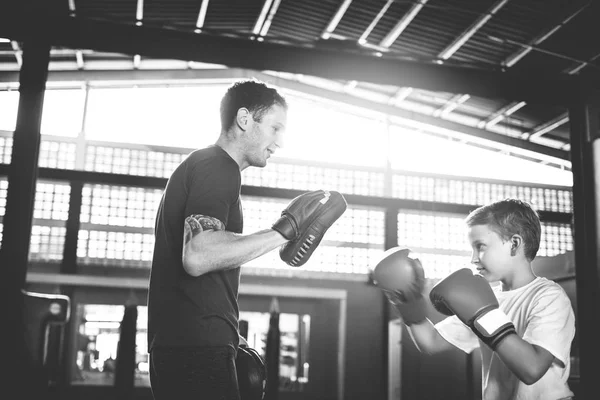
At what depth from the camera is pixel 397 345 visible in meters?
6.51

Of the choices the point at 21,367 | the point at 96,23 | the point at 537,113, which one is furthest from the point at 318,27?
the point at 21,367

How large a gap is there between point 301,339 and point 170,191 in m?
5.60

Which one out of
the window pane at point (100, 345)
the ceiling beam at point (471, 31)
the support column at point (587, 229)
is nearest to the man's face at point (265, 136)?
the support column at point (587, 229)

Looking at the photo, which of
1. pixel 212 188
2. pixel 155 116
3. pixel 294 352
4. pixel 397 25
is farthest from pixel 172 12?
pixel 212 188

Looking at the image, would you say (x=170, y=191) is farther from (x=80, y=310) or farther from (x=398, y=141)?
(x=398, y=141)

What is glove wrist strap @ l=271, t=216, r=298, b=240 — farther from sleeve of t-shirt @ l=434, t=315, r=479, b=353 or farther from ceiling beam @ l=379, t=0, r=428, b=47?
ceiling beam @ l=379, t=0, r=428, b=47

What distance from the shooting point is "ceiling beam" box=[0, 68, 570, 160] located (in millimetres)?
8008

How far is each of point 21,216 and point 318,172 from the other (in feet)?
17.7

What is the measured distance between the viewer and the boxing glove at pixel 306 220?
5.97ft

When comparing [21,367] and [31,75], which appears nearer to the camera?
[21,367]

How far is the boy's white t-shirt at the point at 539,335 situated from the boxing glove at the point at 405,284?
11.0 inches

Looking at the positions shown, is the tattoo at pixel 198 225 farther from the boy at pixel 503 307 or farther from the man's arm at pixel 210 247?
the boy at pixel 503 307

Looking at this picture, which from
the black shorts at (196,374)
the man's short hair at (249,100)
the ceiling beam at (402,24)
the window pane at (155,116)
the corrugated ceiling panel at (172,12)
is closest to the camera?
the black shorts at (196,374)

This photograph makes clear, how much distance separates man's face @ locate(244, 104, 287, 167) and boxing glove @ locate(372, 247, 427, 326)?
2.28 feet
